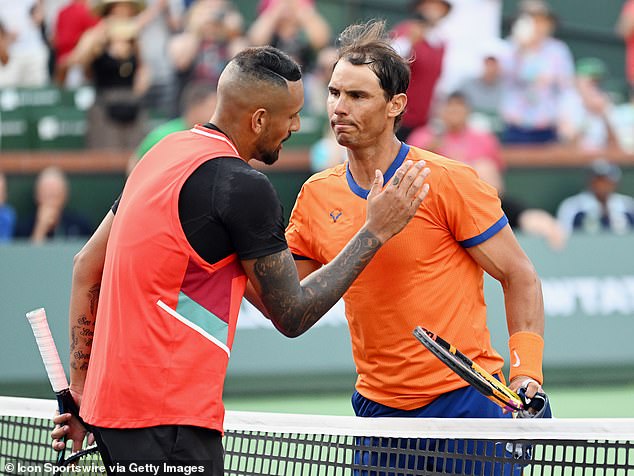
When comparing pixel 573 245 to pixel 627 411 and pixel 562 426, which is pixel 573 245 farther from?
pixel 562 426

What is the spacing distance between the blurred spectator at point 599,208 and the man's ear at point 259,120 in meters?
8.33

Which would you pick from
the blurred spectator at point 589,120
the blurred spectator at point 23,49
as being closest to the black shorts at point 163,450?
the blurred spectator at point 23,49

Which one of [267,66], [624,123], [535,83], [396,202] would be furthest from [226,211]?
[624,123]

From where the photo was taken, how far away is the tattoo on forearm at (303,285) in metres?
3.67

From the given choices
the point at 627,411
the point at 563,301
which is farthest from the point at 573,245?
the point at 627,411

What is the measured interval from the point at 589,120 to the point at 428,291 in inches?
360

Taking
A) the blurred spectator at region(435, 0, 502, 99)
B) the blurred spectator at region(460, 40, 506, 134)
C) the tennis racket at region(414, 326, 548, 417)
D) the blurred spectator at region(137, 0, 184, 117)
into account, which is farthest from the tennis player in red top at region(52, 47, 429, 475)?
the blurred spectator at region(435, 0, 502, 99)

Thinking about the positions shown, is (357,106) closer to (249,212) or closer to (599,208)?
(249,212)

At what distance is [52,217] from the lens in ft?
35.8

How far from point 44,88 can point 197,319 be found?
939 centimetres

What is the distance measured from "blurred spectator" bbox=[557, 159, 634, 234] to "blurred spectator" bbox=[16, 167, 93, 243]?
468cm

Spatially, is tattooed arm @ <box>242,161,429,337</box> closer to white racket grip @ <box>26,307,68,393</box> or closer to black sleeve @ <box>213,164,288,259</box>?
black sleeve @ <box>213,164,288,259</box>

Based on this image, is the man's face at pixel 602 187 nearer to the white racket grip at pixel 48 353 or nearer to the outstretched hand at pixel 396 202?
the outstretched hand at pixel 396 202

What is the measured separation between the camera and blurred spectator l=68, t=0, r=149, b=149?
455 inches
